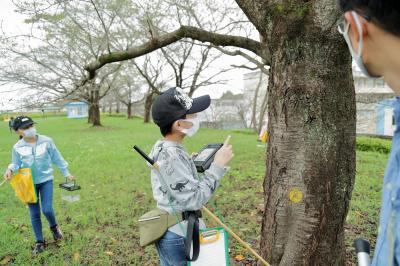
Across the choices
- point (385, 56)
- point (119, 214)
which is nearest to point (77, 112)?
point (119, 214)

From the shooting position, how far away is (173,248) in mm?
2238

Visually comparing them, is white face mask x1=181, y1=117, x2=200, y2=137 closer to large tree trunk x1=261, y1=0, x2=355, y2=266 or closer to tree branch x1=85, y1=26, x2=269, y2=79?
large tree trunk x1=261, y1=0, x2=355, y2=266

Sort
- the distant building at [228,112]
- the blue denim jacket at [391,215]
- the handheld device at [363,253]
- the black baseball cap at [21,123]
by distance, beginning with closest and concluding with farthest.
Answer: the blue denim jacket at [391,215]
the handheld device at [363,253]
the black baseball cap at [21,123]
the distant building at [228,112]

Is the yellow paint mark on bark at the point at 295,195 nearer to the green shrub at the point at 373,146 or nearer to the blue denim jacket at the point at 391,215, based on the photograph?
the blue denim jacket at the point at 391,215

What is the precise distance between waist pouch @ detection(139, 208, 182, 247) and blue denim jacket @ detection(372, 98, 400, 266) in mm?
1399

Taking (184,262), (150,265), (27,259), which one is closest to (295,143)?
(184,262)

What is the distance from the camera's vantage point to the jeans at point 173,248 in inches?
87.5

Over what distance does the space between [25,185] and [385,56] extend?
4188 mm

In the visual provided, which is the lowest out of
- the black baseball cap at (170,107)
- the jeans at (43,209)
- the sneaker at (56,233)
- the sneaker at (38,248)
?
the sneaker at (38,248)

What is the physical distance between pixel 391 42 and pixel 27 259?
434 centimetres

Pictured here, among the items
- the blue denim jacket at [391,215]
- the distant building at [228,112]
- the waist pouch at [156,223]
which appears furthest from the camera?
the distant building at [228,112]

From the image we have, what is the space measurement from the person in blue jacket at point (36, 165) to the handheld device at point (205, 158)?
2.69 meters

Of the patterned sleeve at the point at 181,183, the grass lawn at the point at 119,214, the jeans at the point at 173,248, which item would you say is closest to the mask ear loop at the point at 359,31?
the patterned sleeve at the point at 181,183

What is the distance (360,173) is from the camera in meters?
7.57
